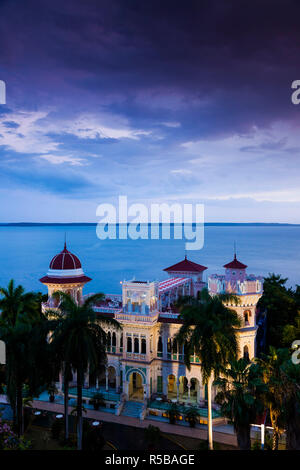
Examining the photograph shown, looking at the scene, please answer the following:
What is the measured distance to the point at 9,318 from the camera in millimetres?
28734

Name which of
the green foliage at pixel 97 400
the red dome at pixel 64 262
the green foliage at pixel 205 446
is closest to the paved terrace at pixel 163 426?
the green foliage at pixel 97 400

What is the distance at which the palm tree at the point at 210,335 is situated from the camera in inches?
886

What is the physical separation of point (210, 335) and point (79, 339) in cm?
821

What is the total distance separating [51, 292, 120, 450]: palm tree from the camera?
68.4 feet

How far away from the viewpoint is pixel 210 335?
22.8 meters

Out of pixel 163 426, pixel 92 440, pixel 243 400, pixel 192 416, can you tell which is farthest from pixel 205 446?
pixel 92 440

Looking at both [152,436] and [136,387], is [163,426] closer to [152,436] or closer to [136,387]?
[152,436]

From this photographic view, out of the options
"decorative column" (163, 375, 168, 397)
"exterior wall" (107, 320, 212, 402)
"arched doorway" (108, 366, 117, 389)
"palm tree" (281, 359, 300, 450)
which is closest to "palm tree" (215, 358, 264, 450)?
"palm tree" (281, 359, 300, 450)

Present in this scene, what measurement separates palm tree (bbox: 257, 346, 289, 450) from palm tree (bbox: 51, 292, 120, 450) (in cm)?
935

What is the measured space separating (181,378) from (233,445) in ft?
25.9

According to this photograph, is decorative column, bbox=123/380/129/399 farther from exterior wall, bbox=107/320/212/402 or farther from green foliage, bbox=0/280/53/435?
green foliage, bbox=0/280/53/435
